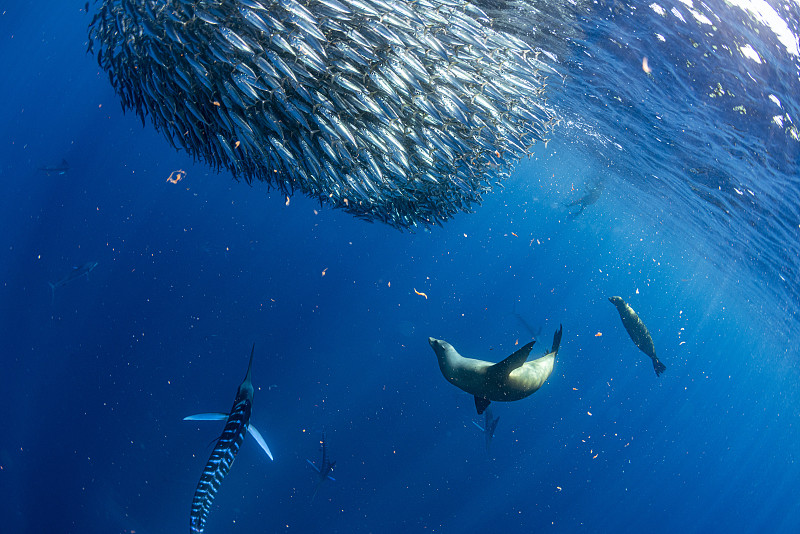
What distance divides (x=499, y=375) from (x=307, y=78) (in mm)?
3785

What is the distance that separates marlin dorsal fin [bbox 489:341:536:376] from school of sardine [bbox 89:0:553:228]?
2493 mm

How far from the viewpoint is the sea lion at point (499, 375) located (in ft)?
12.3

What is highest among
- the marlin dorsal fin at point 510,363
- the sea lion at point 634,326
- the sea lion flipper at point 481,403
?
the marlin dorsal fin at point 510,363

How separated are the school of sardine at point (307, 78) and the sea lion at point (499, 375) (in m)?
2.42

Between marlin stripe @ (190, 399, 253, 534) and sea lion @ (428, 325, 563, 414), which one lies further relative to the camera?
marlin stripe @ (190, 399, 253, 534)

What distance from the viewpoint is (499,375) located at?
379cm

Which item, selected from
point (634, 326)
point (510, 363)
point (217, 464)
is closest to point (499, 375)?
point (510, 363)

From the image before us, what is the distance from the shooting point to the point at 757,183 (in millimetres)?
12336

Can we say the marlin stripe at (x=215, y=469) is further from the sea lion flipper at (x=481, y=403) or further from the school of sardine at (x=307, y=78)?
the school of sardine at (x=307, y=78)

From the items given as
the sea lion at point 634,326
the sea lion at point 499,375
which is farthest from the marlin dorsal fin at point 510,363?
the sea lion at point 634,326

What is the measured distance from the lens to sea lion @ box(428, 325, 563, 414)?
3.76 meters

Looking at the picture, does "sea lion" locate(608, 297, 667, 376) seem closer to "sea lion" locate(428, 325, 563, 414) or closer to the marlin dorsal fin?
"sea lion" locate(428, 325, 563, 414)

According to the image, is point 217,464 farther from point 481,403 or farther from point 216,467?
point 481,403

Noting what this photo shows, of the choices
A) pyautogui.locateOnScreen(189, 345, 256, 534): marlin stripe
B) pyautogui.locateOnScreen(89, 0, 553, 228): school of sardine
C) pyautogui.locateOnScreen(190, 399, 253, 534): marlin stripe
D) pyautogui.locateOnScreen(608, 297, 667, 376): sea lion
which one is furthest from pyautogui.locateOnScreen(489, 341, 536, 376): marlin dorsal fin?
pyautogui.locateOnScreen(608, 297, 667, 376): sea lion
